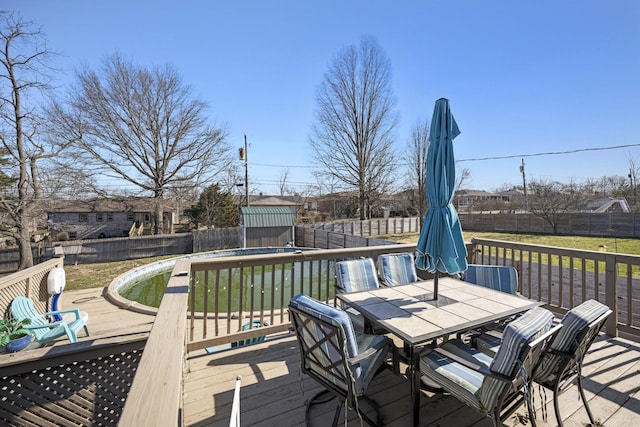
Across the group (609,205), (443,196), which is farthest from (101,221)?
(609,205)

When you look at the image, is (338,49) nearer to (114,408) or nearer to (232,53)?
(232,53)

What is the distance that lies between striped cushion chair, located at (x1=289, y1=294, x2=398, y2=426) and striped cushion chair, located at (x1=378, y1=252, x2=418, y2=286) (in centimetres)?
145

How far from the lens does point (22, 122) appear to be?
11.7 m

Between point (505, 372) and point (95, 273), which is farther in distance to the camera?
point (95, 273)

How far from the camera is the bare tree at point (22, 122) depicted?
1079 centimetres

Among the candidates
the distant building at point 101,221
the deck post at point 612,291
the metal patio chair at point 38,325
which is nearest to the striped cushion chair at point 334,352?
the deck post at point 612,291

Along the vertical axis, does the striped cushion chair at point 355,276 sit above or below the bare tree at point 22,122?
below

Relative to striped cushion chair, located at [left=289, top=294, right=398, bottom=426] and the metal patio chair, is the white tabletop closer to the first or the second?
striped cushion chair, located at [left=289, top=294, right=398, bottom=426]

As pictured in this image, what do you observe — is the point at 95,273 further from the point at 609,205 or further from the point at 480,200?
the point at 480,200

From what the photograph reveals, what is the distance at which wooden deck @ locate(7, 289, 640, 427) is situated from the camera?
2.06 metres

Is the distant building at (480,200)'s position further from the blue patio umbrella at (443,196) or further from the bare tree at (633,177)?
the blue patio umbrella at (443,196)

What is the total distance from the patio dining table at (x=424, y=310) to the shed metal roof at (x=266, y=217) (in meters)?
16.6

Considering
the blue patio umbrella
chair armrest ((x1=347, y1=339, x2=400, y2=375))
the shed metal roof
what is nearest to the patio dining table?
chair armrest ((x1=347, y1=339, x2=400, y2=375))

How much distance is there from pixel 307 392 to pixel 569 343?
192 centimetres
